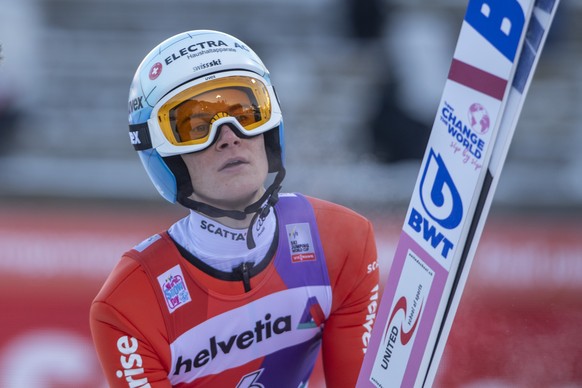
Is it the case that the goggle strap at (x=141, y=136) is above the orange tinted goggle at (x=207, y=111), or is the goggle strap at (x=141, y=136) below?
below

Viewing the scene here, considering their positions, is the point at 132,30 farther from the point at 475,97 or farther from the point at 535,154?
the point at 475,97

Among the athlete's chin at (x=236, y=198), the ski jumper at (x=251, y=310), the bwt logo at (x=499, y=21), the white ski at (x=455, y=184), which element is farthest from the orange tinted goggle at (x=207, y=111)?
the bwt logo at (x=499, y=21)

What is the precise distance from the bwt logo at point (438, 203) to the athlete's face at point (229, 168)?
552 millimetres

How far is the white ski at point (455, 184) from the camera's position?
7.69 feet

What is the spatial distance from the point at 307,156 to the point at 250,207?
195 inches

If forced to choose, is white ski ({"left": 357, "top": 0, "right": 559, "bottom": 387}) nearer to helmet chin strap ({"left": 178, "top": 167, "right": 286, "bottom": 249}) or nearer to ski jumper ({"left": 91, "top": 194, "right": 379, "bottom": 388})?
ski jumper ({"left": 91, "top": 194, "right": 379, "bottom": 388})

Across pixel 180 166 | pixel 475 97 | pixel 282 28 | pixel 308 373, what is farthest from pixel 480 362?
pixel 282 28

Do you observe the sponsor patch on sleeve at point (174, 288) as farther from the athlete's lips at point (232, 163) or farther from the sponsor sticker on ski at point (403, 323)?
the sponsor sticker on ski at point (403, 323)

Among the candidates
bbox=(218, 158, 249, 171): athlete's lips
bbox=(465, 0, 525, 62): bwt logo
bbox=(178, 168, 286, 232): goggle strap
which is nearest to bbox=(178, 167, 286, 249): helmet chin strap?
bbox=(178, 168, 286, 232): goggle strap

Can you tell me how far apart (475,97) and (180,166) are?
41.9 inches

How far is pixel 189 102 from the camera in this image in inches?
122

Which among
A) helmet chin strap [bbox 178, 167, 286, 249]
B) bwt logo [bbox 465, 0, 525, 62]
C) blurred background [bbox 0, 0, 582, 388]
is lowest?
blurred background [bbox 0, 0, 582, 388]

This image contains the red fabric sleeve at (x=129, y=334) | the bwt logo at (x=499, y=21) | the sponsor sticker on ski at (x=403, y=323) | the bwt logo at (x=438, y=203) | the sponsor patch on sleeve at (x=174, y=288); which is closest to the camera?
the bwt logo at (x=499, y=21)

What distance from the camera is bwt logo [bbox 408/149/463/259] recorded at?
2.60m
